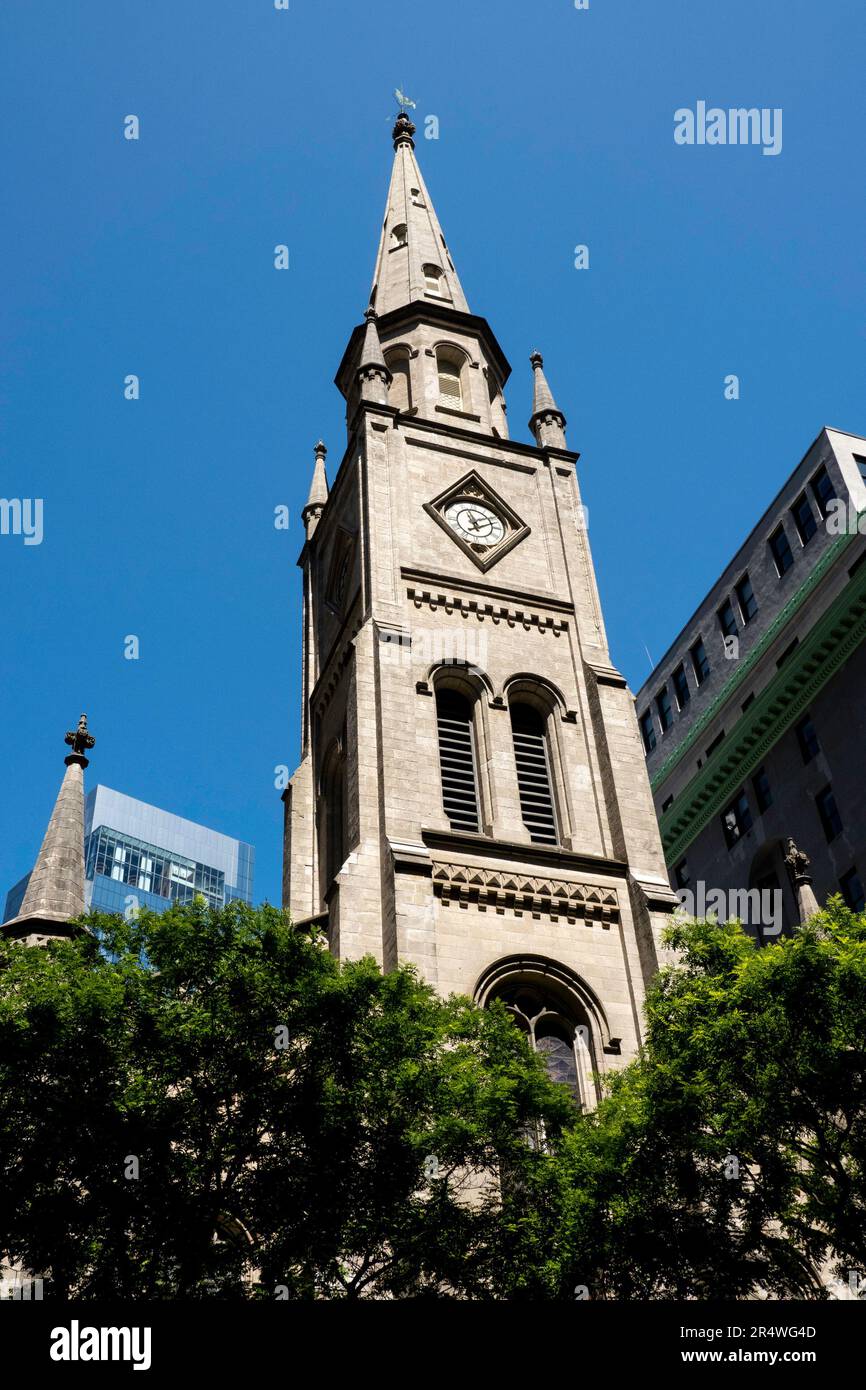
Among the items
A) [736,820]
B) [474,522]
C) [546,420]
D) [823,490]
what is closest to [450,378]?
[546,420]

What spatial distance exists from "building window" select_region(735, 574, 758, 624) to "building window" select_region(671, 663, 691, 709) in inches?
196

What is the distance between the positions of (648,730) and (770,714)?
42.8 feet

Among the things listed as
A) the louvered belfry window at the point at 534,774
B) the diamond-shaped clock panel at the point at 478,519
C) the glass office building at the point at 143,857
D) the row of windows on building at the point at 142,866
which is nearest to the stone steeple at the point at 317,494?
the diamond-shaped clock panel at the point at 478,519

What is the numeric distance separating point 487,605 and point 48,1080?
2094cm

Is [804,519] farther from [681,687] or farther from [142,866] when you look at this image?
[142,866]

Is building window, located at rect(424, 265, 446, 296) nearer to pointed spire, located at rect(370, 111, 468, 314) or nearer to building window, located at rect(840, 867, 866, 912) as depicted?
pointed spire, located at rect(370, 111, 468, 314)

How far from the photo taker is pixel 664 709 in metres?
61.5

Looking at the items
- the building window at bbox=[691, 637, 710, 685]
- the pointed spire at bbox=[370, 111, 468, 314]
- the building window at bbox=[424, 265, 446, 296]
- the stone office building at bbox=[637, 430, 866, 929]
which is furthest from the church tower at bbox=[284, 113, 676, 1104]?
the building window at bbox=[691, 637, 710, 685]

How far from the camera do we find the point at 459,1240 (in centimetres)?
1852

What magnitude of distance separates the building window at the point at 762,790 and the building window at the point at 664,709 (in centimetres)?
917

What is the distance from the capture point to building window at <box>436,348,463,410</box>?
153ft

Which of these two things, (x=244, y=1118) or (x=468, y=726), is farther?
(x=468, y=726)

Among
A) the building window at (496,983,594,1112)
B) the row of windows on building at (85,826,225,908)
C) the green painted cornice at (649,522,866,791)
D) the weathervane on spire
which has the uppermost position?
the row of windows on building at (85,826,225,908)
